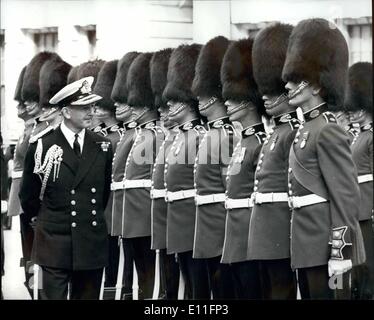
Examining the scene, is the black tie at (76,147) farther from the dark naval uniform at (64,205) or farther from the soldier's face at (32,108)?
the soldier's face at (32,108)

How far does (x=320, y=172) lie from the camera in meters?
5.20

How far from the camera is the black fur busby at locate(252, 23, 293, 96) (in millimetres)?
5426

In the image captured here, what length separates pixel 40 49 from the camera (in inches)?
228

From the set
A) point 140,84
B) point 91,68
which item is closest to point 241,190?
point 140,84

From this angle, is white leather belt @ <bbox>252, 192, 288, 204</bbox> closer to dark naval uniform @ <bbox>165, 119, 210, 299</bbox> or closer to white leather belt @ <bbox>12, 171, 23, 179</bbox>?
dark naval uniform @ <bbox>165, 119, 210, 299</bbox>

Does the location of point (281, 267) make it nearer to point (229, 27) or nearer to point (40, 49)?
point (229, 27)

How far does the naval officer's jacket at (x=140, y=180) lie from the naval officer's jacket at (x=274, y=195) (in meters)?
0.66

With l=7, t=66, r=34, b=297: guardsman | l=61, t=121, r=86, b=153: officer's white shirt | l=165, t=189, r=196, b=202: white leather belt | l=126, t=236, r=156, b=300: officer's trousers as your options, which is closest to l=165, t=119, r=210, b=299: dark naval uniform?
l=165, t=189, r=196, b=202: white leather belt

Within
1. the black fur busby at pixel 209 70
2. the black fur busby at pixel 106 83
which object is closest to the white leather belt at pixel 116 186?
the black fur busby at pixel 106 83

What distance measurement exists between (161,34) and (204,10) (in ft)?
0.92

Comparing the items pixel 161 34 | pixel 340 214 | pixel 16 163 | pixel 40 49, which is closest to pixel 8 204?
pixel 16 163

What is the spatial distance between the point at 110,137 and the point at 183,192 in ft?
1.60

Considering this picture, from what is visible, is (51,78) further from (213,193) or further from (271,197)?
(271,197)

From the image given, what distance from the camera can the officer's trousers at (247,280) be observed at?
5484mm
